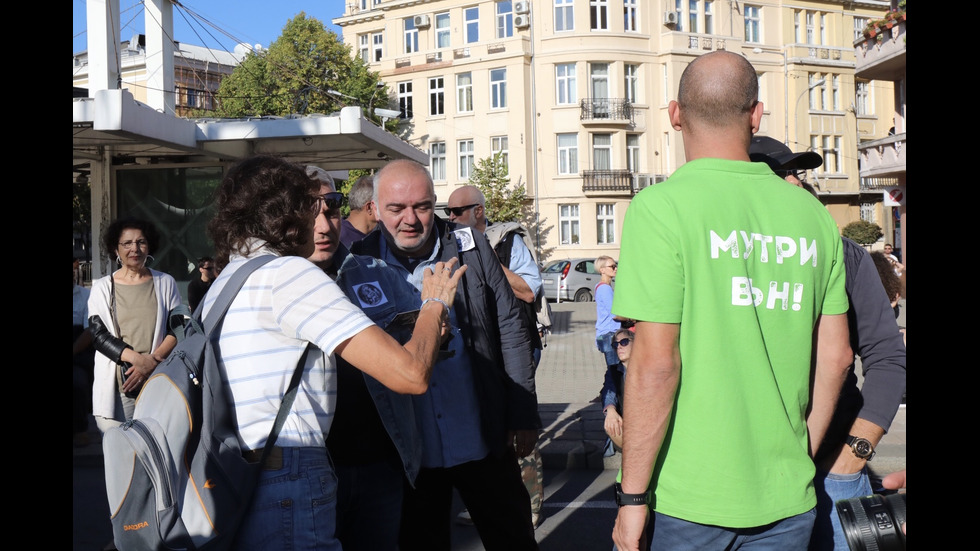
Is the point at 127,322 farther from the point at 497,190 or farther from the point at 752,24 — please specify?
the point at 752,24

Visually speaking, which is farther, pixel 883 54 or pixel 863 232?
pixel 863 232

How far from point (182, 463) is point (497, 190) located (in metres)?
39.9

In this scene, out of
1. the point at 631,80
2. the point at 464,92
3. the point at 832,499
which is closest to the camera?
the point at 832,499

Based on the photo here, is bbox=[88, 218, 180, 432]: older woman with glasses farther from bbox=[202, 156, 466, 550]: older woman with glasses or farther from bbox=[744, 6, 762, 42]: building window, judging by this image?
bbox=[744, 6, 762, 42]: building window

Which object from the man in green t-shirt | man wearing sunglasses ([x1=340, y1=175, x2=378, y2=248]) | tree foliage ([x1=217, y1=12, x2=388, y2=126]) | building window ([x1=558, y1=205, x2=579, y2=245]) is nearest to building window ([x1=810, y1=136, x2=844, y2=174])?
building window ([x1=558, y1=205, x2=579, y2=245])

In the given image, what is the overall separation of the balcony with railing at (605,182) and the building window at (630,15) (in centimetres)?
778

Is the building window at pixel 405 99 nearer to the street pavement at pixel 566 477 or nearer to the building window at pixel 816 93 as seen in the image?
the building window at pixel 816 93

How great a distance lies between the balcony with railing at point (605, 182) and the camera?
42938mm

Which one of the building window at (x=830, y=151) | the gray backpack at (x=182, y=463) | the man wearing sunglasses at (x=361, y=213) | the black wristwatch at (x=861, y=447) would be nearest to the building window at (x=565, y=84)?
the building window at (x=830, y=151)

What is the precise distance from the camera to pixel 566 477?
7.16 meters

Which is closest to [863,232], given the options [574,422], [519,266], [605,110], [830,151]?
[830,151]
